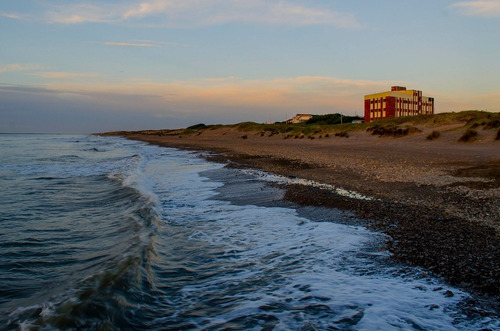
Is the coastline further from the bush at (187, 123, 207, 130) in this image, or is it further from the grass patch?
the bush at (187, 123, 207, 130)

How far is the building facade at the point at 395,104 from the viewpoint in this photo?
62.2m

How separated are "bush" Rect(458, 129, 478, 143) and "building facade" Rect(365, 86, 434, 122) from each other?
140ft

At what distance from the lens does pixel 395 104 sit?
62.2 meters

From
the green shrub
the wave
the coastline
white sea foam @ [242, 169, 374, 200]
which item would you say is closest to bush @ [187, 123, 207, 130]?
Answer: the green shrub

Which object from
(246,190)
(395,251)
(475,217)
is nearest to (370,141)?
(246,190)

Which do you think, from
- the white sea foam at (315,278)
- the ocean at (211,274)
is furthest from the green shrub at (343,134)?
the white sea foam at (315,278)

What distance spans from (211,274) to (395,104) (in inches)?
2543

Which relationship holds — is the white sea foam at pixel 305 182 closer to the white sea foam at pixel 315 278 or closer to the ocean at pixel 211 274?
the ocean at pixel 211 274

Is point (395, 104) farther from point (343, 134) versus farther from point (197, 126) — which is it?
point (197, 126)

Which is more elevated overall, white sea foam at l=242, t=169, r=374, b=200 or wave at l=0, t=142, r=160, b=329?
white sea foam at l=242, t=169, r=374, b=200

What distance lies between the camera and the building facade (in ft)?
204

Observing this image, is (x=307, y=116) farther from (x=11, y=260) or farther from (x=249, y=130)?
(x=11, y=260)

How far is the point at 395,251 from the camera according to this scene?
198 inches

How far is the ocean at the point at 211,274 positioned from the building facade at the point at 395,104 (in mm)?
59918
